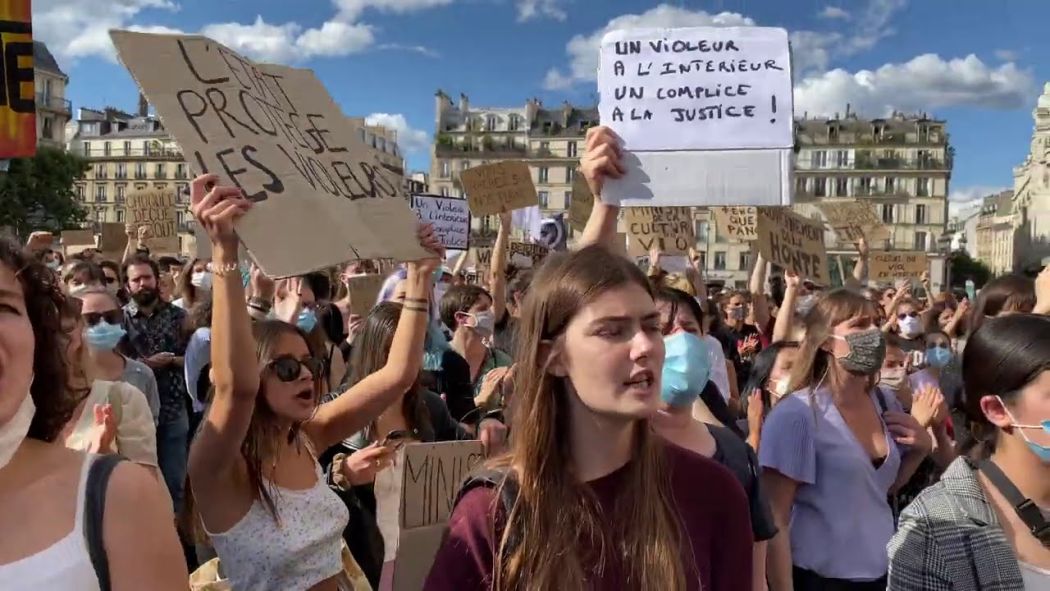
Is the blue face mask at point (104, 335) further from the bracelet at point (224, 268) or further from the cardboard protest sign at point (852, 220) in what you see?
the cardboard protest sign at point (852, 220)

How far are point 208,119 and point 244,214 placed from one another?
341 millimetres

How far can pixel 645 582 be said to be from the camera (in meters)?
1.88

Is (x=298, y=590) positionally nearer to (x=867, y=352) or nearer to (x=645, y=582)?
(x=645, y=582)

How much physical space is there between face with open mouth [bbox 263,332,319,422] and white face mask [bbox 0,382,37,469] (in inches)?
51.9

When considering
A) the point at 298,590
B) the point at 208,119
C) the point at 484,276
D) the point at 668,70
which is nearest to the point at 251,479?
the point at 298,590

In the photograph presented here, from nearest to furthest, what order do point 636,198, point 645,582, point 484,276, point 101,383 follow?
point 645,582
point 636,198
point 101,383
point 484,276

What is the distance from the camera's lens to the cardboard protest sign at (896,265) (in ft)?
37.9

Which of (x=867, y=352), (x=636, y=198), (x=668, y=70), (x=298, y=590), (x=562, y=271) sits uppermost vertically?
(x=668, y=70)

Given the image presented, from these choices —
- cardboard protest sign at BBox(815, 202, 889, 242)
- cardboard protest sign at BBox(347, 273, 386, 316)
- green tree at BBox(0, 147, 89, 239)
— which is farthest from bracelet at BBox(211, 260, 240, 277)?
green tree at BBox(0, 147, 89, 239)

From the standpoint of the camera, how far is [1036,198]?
300 ft

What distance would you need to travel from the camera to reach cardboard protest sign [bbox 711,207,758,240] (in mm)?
10156

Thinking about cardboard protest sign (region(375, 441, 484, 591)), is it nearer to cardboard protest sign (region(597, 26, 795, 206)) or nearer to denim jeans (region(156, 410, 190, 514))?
cardboard protest sign (region(597, 26, 795, 206))

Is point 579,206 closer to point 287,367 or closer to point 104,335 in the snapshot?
point 104,335

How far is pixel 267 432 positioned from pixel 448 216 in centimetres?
901
